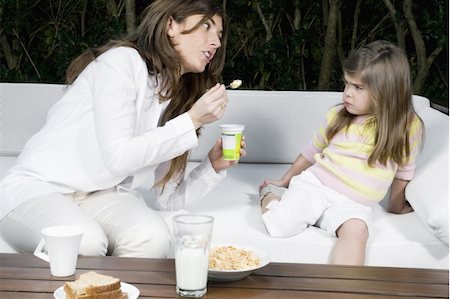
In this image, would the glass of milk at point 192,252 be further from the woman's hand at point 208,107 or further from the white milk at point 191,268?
the woman's hand at point 208,107

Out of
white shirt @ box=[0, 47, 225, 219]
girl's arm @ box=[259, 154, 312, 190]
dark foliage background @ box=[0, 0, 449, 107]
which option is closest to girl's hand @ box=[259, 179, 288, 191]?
girl's arm @ box=[259, 154, 312, 190]

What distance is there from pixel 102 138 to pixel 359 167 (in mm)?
837

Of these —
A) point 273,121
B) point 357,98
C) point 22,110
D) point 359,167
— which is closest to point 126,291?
point 359,167

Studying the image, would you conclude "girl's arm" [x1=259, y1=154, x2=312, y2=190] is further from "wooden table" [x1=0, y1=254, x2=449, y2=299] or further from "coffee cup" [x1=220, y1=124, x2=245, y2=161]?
"wooden table" [x1=0, y1=254, x2=449, y2=299]

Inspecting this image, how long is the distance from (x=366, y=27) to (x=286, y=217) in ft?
11.2

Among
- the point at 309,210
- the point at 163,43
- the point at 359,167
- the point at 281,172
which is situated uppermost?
the point at 163,43

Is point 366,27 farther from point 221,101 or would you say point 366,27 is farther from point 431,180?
point 221,101

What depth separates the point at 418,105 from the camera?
9.81 ft

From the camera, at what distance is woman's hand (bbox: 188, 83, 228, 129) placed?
1.92 m

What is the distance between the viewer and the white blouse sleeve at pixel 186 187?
2258 mm

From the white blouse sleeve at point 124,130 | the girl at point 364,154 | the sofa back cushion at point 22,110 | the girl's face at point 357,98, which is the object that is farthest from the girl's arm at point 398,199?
the sofa back cushion at point 22,110

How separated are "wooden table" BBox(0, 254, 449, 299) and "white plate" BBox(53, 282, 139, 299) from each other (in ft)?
0.07

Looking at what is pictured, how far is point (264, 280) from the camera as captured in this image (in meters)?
1.45

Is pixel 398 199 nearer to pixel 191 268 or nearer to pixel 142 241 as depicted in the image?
pixel 142 241
